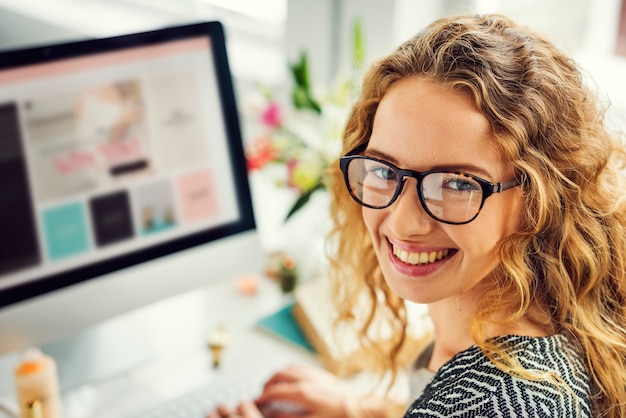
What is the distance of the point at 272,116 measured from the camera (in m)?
1.43

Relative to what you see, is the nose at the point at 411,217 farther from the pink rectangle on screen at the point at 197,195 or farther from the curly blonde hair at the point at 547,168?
the pink rectangle on screen at the point at 197,195

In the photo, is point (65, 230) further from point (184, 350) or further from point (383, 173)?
point (383, 173)

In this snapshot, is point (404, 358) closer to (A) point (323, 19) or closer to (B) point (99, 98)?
(B) point (99, 98)

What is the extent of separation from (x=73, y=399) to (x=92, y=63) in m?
0.50

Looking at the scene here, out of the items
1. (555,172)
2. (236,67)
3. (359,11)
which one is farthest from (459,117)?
(236,67)

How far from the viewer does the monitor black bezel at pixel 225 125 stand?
1.05m

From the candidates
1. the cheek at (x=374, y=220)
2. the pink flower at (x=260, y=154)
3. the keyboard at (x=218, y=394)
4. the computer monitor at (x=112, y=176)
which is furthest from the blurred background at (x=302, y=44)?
the cheek at (x=374, y=220)

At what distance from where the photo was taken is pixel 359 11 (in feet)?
5.32

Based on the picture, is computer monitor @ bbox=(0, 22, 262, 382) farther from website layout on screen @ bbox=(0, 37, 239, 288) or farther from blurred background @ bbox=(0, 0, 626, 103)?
blurred background @ bbox=(0, 0, 626, 103)

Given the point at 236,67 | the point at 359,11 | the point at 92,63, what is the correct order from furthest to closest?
the point at 236,67, the point at 359,11, the point at 92,63

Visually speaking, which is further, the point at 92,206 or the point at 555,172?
the point at 92,206

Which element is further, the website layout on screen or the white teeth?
the website layout on screen

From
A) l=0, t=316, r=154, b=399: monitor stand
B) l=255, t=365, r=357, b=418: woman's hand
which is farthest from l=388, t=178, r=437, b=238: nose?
l=0, t=316, r=154, b=399: monitor stand

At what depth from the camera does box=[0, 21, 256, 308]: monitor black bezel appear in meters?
1.05
